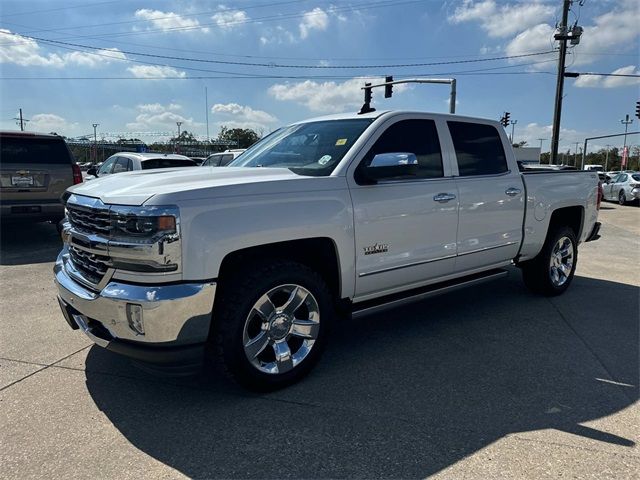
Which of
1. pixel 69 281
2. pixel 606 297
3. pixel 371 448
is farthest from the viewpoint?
pixel 606 297

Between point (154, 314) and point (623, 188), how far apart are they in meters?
25.7

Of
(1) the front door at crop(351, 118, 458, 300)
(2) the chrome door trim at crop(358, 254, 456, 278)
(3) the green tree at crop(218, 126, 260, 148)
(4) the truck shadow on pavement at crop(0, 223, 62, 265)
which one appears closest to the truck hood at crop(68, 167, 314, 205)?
(1) the front door at crop(351, 118, 458, 300)

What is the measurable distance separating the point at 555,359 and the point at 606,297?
261 centimetres

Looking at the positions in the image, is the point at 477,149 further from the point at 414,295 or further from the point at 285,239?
the point at 285,239

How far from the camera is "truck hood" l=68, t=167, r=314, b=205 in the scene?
116 inches

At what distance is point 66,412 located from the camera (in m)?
3.18

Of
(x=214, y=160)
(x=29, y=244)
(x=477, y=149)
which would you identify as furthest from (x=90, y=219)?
(x=214, y=160)

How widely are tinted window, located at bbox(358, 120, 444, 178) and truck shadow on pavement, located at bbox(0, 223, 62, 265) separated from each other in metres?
6.12

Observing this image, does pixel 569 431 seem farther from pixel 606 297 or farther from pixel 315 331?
pixel 606 297

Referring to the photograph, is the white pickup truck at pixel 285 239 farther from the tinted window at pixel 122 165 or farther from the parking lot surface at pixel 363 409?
the tinted window at pixel 122 165

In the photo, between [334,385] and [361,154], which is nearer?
[334,385]

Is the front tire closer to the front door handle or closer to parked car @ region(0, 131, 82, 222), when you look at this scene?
the front door handle

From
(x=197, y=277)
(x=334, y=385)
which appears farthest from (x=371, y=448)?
(x=197, y=277)

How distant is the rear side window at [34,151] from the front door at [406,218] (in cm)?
707
